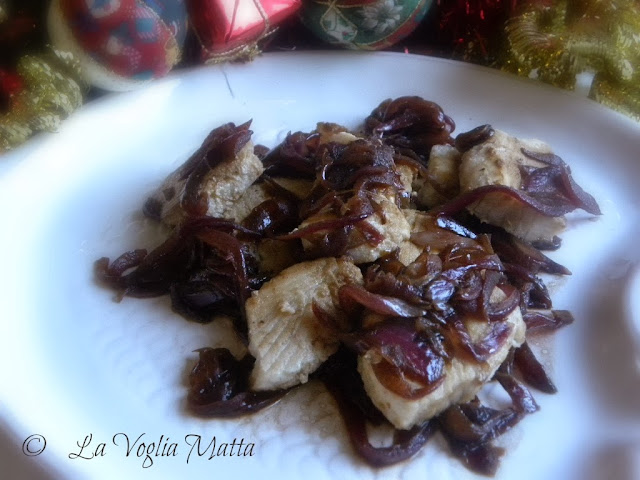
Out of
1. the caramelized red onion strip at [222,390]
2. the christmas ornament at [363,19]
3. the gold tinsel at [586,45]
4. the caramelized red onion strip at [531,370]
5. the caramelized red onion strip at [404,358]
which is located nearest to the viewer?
the caramelized red onion strip at [404,358]

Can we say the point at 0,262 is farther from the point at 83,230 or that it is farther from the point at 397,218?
the point at 397,218

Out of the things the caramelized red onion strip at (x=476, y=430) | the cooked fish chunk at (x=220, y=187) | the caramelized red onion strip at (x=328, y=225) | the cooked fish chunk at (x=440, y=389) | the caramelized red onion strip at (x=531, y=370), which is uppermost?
the cooked fish chunk at (x=220, y=187)

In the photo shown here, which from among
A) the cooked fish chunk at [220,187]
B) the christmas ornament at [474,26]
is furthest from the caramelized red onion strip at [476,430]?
the christmas ornament at [474,26]

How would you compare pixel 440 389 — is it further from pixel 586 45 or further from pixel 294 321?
pixel 586 45

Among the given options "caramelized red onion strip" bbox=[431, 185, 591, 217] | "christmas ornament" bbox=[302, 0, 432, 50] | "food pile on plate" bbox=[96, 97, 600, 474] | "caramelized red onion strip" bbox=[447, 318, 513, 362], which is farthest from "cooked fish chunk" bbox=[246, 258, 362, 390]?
"christmas ornament" bbox=[302, 0, 432, 50]

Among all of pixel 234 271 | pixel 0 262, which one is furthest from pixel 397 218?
pixel 0 262

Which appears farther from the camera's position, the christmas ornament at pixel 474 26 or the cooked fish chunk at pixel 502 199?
the christmas ornament at pixel 474 26

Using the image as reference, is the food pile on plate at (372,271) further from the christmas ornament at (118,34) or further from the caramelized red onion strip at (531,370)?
the christmas ornament at (118,34)
